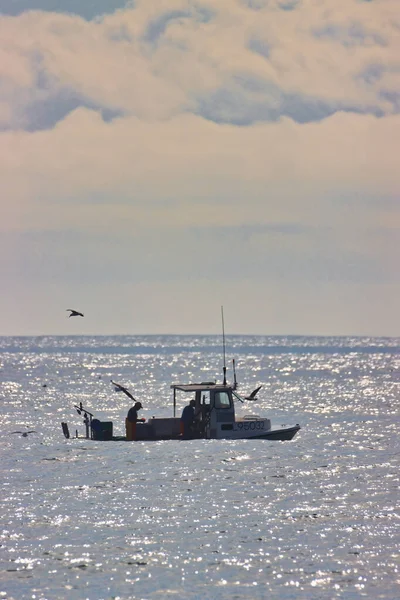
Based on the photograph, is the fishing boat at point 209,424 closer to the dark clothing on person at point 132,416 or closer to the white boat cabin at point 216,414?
the white boat cabin at point 216,414

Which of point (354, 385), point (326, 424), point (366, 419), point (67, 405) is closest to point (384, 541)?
point (326, 424)

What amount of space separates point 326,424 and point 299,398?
30.3m

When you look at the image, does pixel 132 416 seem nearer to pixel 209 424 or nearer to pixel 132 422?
pixel 132 422

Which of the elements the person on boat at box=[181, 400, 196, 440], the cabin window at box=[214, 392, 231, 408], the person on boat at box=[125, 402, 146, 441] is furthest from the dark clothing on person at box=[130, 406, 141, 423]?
the cabin window at box=[214, 392, 231, 408]

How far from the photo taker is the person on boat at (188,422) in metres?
45.2

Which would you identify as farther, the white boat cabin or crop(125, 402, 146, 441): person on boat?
crop(125, 402, 146, 441): person on boat

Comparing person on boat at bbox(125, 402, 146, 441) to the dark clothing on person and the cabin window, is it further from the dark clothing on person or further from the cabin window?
the cabin window

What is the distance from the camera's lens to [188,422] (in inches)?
1781

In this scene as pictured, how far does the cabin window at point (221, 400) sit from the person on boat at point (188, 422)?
105 cm

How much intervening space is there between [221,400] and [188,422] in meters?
1.77

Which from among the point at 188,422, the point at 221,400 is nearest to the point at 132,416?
the point at 188,422

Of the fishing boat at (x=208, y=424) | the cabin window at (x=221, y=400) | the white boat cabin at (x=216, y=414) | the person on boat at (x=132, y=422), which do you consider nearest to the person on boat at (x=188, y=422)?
the fishing boat at (x=208, y=424)

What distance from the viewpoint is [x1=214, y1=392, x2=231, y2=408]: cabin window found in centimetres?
4503

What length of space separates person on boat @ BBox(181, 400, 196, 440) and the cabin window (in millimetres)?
1053
